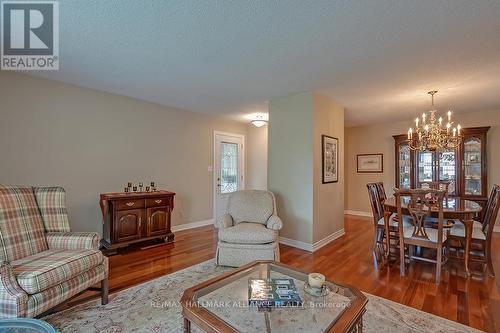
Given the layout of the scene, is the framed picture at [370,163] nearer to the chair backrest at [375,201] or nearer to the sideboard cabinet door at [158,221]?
the chair backrest at [375,201]

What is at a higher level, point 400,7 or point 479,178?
point 400,7

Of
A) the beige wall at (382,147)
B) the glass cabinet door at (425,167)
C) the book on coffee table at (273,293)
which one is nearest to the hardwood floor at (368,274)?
the book on coffee table at (273,293)

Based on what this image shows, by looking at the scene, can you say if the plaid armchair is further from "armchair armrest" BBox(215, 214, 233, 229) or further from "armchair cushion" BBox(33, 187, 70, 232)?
"armchair armrest" BBox(215, 214, 233, 229)

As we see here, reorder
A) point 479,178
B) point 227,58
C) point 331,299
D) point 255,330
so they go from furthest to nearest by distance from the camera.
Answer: point 479,178 → point 227,58 → point 331,299 → point 255,330

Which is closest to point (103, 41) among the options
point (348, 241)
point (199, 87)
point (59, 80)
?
point (199, 87)

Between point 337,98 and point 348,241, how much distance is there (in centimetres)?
241

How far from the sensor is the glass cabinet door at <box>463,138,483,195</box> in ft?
15.9

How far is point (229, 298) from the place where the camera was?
1.60 metres

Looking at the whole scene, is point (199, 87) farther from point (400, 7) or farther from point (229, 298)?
point (229, 298)

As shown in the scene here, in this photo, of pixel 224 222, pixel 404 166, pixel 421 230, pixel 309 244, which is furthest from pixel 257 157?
pixel 421 230

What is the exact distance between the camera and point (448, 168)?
5.07 m

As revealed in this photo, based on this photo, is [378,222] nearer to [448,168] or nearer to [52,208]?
[448,168]

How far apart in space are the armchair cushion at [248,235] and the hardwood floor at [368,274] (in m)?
0.59

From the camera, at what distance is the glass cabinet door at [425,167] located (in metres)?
5.26
